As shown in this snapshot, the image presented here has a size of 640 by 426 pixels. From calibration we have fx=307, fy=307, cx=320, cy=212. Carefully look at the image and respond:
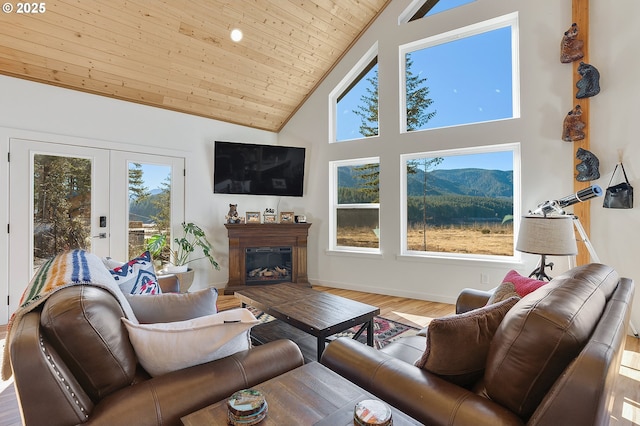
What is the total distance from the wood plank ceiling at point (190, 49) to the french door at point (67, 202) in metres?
0.80

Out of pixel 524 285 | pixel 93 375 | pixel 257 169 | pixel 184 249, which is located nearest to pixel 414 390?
pixel 524 285

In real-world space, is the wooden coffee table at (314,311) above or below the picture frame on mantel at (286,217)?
below

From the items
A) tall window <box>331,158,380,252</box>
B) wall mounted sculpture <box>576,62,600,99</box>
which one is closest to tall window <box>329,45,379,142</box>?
tall window <box>331,158,380,252</box>

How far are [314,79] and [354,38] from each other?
0.84 m

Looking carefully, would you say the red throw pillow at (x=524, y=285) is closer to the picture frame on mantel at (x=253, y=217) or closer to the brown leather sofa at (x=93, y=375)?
the brown leather sofa at (x=93, y=375)

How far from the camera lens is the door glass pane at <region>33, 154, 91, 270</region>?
11.0 ft

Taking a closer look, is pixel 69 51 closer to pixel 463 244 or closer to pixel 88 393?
pixel 88 393

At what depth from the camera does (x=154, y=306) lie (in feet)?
5.04

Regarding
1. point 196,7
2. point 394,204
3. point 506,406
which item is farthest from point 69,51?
point 506,406

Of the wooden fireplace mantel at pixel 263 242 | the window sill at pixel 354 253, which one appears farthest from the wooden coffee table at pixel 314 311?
the window sill at pixel 354 253

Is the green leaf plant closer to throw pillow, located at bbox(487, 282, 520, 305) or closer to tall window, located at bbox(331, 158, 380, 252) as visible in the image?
tall window, located at bbox(331, 158, 380, 252)

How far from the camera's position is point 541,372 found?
0.91m

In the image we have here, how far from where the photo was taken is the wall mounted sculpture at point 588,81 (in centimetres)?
303

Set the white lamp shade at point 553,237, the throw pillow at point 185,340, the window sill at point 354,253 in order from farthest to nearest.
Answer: the window sill at point 354,253, the white lamp shade at point 553,237, the throw pillow at point 185,340
